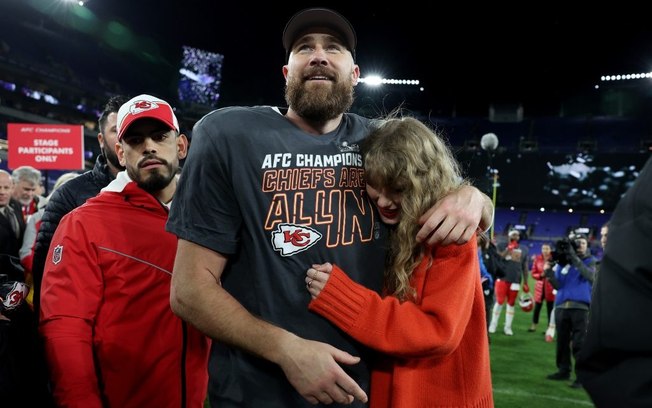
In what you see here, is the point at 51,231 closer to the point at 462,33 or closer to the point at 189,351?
the point at 189,351

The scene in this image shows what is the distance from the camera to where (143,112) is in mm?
2398

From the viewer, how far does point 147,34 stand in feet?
91.5

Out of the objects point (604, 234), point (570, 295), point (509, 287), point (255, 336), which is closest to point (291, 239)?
point (255, 336)

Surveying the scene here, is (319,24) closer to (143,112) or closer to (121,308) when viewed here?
(143,112)

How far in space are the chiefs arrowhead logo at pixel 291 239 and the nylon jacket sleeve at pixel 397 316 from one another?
4.9 inches

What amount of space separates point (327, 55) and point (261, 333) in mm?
973

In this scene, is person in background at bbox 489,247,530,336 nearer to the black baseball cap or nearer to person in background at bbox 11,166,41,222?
person in background at bbox 11,166,41,222

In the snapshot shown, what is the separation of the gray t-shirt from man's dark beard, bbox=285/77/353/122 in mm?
120

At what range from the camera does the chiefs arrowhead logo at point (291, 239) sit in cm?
164

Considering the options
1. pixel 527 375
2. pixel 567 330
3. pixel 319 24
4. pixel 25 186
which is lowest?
pixel 527 375

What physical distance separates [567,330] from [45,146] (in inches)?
375

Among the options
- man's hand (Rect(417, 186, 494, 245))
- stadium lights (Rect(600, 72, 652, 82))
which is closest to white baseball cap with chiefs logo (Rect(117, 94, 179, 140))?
man's hand (Rect(417, 186, 494, 245))

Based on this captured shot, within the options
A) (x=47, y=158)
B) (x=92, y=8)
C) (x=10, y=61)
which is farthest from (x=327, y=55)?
(x=92, y=8)

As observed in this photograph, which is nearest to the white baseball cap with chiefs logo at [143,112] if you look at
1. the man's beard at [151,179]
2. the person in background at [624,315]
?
the man's beard at [151,179]
